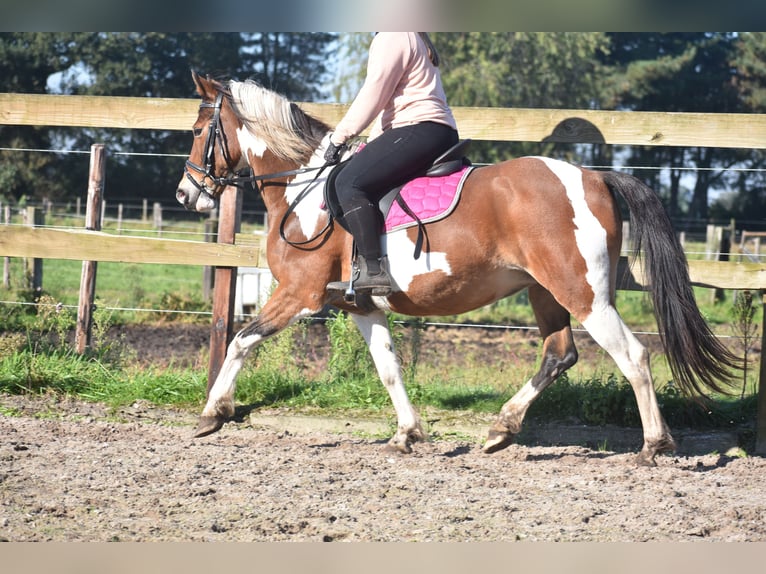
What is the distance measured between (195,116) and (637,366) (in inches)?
149

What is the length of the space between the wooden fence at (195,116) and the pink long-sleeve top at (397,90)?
3.27 ft

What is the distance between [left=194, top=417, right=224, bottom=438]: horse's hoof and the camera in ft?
18.2

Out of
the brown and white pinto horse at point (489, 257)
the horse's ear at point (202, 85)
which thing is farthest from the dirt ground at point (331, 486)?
the horse's ear at point (202, 85)

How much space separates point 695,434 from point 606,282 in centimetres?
161

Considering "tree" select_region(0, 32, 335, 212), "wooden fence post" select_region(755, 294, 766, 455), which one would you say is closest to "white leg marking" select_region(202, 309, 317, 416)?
"wooden fence post" select_region(755, 294, 766, 455)

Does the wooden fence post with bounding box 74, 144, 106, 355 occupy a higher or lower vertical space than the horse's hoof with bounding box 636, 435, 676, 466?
higher

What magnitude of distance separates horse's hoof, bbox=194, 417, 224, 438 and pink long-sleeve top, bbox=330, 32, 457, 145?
2.03m

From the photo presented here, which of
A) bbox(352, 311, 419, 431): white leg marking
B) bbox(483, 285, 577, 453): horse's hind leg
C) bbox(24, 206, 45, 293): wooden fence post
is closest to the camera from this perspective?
bbox(483, 285, 577, 453): horse's hind leg

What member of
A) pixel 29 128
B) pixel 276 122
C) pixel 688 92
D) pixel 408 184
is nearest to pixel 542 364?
pixel 408 184

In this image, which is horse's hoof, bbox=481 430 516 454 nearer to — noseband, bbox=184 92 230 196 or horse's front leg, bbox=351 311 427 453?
horse's front leg, bbox=351 311 427 453

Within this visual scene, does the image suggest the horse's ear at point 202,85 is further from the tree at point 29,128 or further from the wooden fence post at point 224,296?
the tree at point 29,128

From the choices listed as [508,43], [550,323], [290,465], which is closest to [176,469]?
[290,465]

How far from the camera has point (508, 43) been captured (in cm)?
3195

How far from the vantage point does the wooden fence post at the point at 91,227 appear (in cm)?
729
